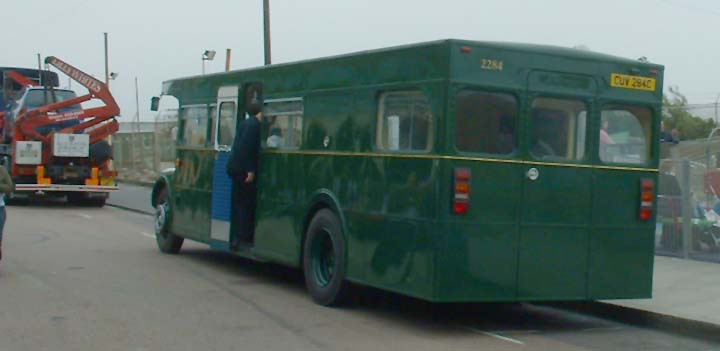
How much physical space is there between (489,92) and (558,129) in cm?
90

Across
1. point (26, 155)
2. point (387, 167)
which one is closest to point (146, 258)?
point (387, 167)

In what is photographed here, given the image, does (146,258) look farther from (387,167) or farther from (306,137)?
(387,167)

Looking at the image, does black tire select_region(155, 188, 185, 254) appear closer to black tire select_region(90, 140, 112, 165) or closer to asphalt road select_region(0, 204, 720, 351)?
asphalt road select_region(0, 204, 720, 351)

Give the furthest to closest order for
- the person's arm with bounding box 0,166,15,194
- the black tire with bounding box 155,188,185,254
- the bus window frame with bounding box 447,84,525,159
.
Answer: the black tire with bounding box 155,188,185,254
the person's arm with bounding box 0,166,15,194
the bus window frame with bounding box 447,84,525,159

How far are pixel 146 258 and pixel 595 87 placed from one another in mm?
7636

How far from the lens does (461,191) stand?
30.7 feet

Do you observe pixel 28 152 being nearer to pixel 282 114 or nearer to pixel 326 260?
pixel 282 114

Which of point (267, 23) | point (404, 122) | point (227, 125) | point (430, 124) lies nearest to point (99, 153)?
point (267, 23)

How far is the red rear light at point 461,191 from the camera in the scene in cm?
932

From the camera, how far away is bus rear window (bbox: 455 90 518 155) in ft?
30.8

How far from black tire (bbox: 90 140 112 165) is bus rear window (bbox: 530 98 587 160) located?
1771 centimetres

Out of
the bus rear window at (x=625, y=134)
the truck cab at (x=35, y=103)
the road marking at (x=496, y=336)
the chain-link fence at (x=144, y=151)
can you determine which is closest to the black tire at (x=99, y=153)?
the truck cab at (x=35, y=103)

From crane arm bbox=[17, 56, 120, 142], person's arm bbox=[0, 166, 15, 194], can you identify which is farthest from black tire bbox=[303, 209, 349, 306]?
crane arm bbox=[17, 56, 120, 142]

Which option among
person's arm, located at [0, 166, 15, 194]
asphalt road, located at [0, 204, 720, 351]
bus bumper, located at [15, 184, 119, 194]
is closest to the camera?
asphalt road, located at [0, 204, 720, 351]
